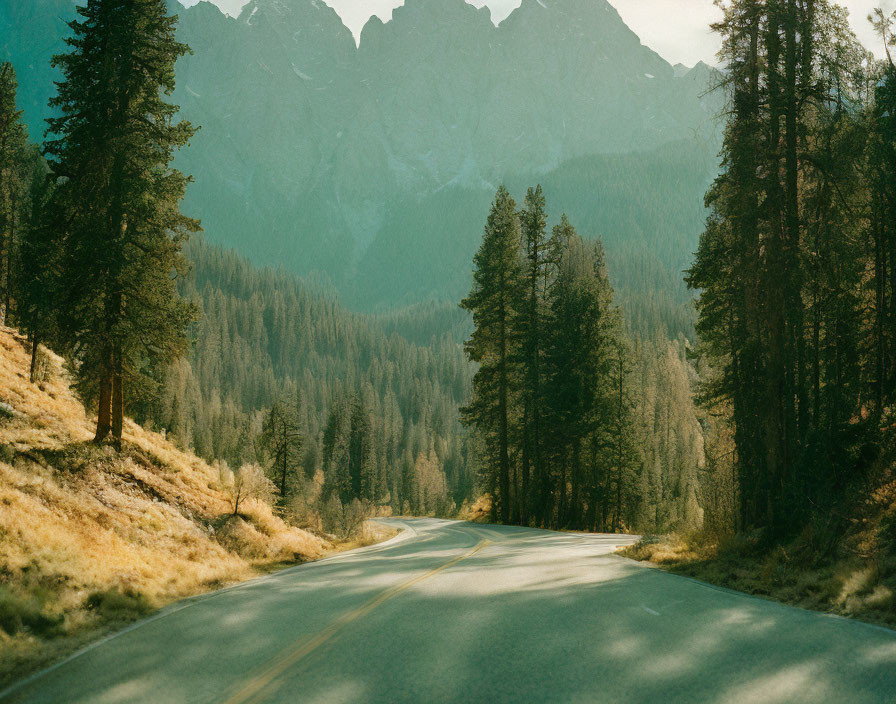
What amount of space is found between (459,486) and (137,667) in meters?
108

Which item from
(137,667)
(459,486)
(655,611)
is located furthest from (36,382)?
(459,486)

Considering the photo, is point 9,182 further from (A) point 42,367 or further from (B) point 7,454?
(B) point 7,454

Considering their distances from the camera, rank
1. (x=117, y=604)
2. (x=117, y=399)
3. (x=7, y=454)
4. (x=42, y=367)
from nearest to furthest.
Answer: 1. (x=117, y=604)
2. (x=7, y=454)
3. (x=117, y=399)
4. (x=42, y=367)

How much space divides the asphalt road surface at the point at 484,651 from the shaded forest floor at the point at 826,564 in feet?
2.78

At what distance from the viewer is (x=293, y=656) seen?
661 centimetres

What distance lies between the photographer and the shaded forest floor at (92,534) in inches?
332

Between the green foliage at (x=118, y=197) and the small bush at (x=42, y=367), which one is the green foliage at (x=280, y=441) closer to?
the small bush at (x=42, y=367)

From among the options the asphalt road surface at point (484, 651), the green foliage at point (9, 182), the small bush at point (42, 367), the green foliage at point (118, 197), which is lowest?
the asphalt road surface at point (484, 651)

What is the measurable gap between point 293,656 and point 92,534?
7.48 m

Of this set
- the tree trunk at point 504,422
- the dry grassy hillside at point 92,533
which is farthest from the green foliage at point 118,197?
the tree trunk at point 504,422

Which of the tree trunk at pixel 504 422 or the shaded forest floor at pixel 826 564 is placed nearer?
the shaded forest floor at pixel 826 564

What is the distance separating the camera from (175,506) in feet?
54.7

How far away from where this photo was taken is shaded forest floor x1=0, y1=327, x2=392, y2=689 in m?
8.42

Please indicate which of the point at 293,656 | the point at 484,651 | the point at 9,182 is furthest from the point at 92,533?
the point at 9,182
